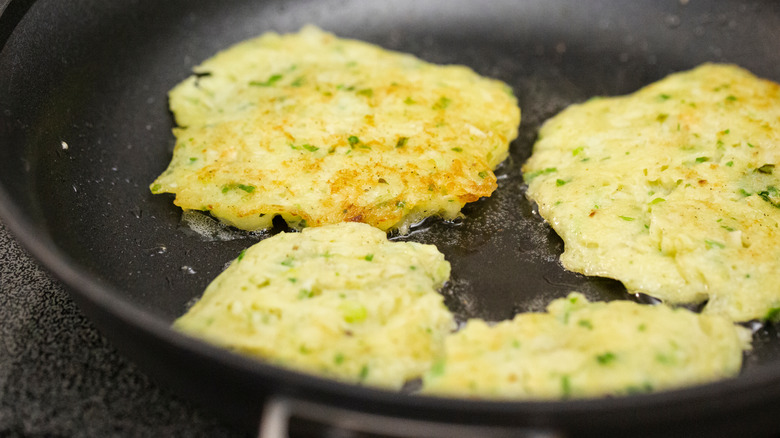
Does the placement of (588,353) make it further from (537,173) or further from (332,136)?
(332,136)

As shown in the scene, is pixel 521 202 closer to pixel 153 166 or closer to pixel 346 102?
pixel 346 102

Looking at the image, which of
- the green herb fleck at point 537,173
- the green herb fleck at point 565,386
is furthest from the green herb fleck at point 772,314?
the green herb fleck at point 537,173

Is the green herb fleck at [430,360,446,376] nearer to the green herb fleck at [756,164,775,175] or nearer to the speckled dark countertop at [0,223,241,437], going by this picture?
the speckled dark countertop at [0,223,241,437]

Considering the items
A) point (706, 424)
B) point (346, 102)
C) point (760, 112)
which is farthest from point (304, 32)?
point (706, 424)

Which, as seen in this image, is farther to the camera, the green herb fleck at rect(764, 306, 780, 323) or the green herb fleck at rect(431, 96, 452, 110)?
the green herb fleck at rect(431, 96, 452, 110)

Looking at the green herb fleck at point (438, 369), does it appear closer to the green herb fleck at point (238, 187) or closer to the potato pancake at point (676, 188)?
the potato pancake at point (676, 188)

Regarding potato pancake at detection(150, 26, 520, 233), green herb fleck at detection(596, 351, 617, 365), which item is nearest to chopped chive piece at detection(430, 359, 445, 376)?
green herb fleck at detection(596, 351, 617, 365)
